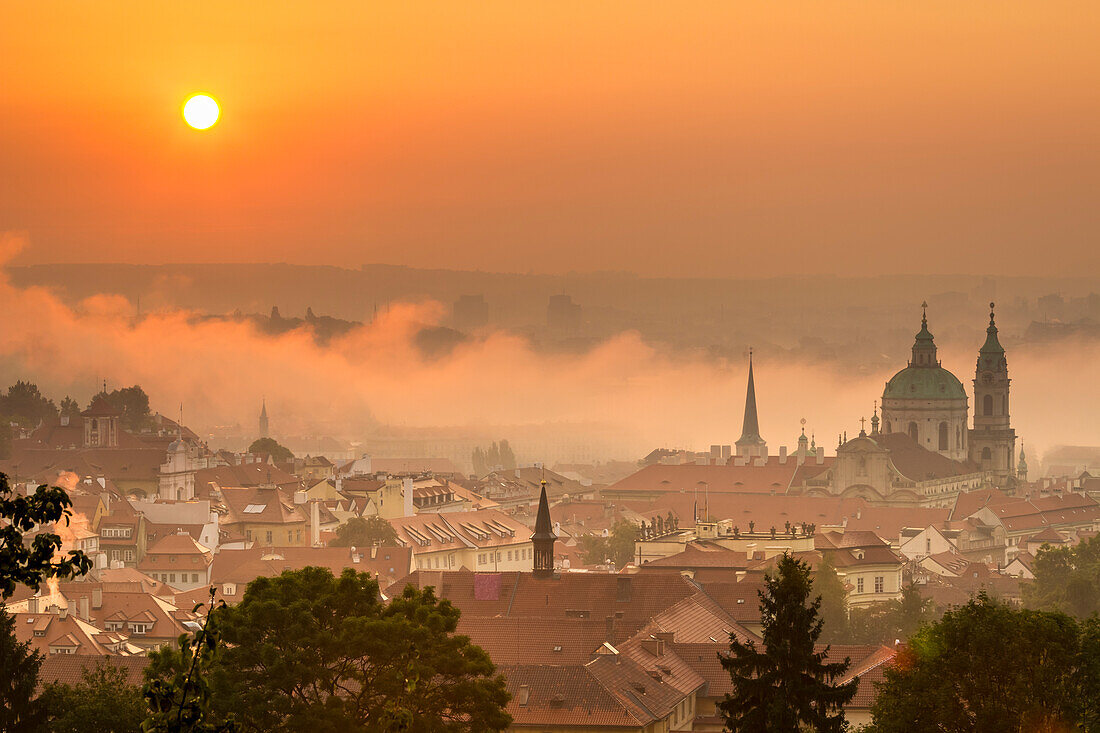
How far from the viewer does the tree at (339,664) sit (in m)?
38.9

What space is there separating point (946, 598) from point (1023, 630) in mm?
84225

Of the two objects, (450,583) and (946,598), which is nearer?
(450,583)

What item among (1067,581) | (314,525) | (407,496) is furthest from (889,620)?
(407,496)

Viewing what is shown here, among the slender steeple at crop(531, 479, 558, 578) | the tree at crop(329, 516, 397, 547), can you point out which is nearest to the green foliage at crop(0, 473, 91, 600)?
→ the slender steeple at crop(531, 479, 558, 578)

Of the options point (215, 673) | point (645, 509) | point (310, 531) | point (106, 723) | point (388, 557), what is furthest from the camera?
point (645, 509)

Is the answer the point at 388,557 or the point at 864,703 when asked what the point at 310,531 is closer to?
the point at 388,557

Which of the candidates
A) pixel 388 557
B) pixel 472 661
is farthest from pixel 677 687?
pixel 388 557

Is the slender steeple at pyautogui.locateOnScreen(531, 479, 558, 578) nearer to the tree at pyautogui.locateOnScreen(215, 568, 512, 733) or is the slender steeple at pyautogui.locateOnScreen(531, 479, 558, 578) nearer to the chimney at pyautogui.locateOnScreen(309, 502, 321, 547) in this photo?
the tree at pyautogui.locateOnScreen(215, 568, 512, 733)

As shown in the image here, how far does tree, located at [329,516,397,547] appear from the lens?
431 ft

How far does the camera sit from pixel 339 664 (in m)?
40.4

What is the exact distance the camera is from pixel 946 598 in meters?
122

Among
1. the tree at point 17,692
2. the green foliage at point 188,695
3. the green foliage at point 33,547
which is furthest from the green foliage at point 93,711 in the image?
the green foliage at point 188,695

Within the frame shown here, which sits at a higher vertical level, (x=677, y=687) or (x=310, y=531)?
(x=310, y=531)

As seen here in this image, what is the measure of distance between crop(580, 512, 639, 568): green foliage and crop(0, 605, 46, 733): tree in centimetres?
9787
